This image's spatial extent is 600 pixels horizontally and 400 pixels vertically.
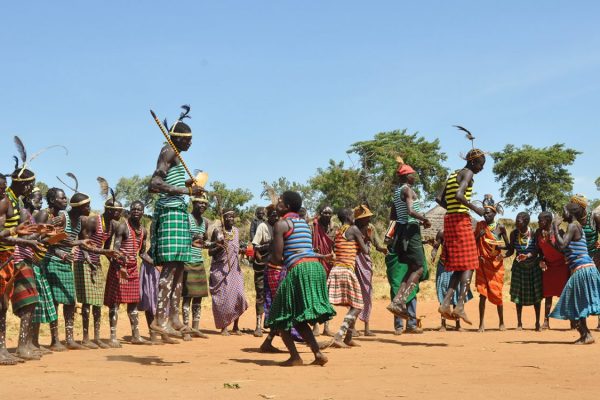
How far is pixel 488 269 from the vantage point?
12.6m

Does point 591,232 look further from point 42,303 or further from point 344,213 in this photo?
point 42,303

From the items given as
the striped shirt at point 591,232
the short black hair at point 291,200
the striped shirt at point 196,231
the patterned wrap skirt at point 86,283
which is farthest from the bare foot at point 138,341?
the striped shirt at point 591,232

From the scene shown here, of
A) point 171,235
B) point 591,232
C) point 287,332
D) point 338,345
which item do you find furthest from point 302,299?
point 591,232

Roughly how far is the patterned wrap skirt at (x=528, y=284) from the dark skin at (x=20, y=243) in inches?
302

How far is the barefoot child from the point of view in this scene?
9.75 m

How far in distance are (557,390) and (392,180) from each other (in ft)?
132

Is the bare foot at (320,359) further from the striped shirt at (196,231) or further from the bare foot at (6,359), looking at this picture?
the striped shirt at (196,231)

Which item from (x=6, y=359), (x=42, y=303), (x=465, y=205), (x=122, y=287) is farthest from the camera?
(x=122, y=287)

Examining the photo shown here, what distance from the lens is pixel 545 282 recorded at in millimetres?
12461

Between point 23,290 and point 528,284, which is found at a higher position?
point 528,284

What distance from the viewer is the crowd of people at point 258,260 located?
310 inches

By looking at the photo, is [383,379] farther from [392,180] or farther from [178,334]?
[392,180]

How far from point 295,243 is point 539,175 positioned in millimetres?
47250

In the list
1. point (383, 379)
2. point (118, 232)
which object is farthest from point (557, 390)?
point (118, 232)
